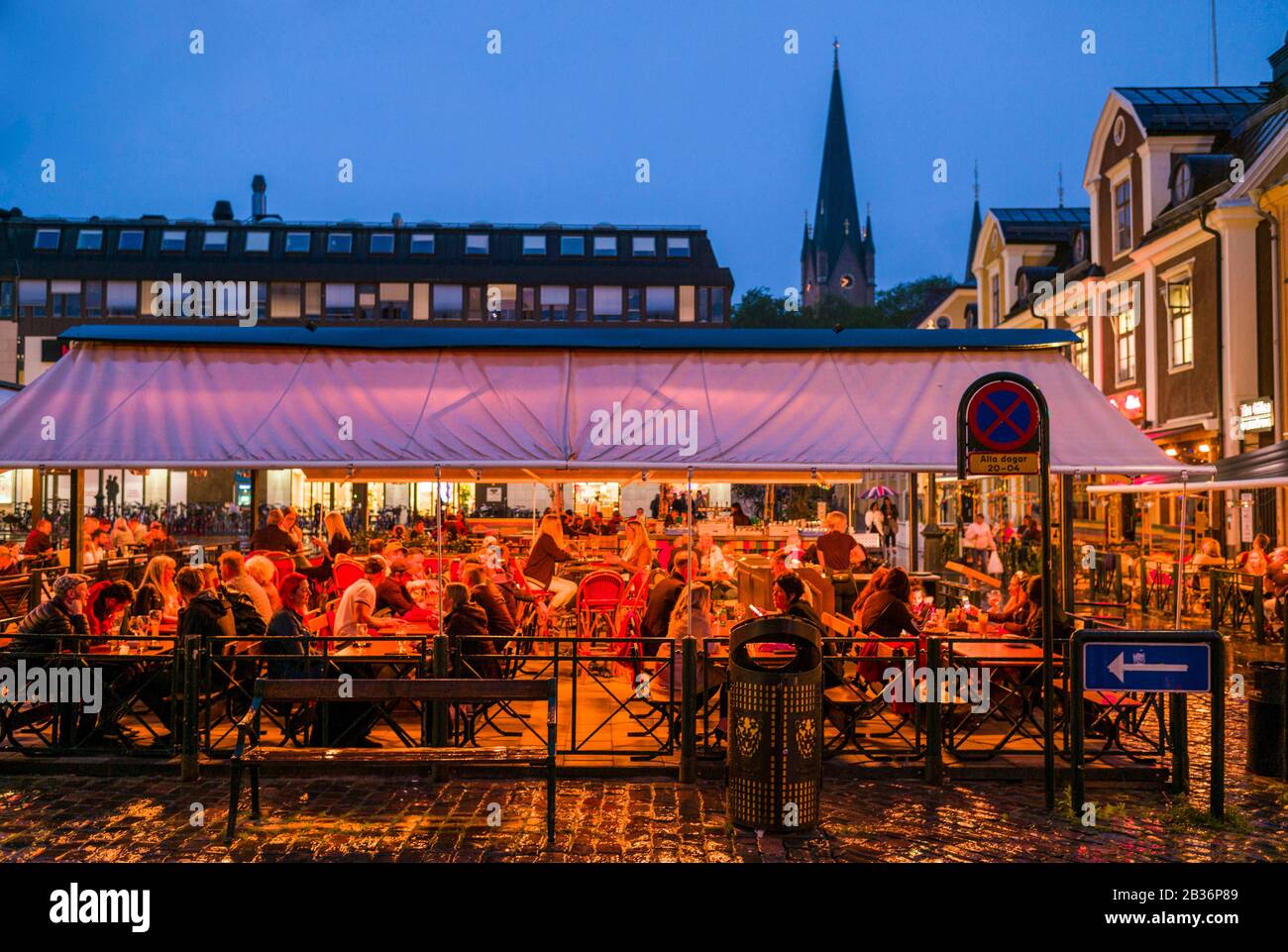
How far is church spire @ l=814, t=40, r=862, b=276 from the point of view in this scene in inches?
4774

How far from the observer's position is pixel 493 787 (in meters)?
8.06

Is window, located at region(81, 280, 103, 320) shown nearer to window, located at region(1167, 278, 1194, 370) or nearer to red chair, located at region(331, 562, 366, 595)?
red chair, located at region(331, 562, 366, 595)

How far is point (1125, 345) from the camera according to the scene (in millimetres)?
29719

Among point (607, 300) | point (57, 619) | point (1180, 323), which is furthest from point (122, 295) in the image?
point (57, 619)

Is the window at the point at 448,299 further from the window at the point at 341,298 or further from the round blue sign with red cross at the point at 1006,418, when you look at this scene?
the round blue sign with red cross at the point at 1006,418

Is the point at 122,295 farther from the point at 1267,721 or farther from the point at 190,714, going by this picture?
the point at 1267,721

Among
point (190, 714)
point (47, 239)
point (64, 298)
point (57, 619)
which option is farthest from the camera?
point (47, 239)

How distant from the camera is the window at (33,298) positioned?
57469 millimetres

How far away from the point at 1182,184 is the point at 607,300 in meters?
36.0

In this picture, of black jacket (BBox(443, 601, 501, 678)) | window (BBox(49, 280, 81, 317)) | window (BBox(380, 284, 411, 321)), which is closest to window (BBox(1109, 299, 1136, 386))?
black jacket (BBox(443, 601, 501, 678))

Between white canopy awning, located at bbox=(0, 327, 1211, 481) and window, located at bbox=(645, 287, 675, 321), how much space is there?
159 feet
